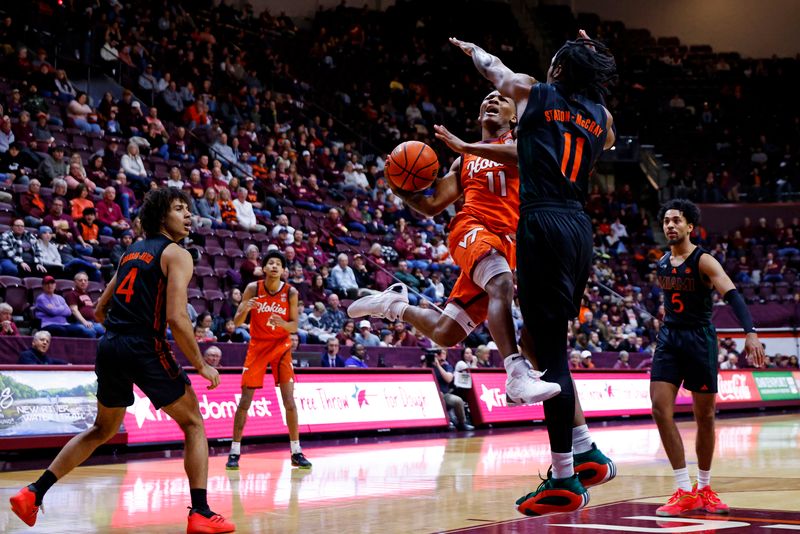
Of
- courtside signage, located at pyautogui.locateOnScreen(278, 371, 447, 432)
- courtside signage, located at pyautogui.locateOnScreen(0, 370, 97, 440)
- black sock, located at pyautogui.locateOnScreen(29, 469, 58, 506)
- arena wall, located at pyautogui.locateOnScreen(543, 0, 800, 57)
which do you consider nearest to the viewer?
black sock, located at pyautogui.locateOnScreen(29, 469, 58, 506)

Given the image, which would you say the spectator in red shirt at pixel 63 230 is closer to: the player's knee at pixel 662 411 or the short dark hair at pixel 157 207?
the short dark hair at pixel 157 207

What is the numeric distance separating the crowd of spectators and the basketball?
6.79 meters

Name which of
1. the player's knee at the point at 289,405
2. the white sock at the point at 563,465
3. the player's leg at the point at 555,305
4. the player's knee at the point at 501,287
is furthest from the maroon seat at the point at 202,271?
the white sock at the point at 563,465

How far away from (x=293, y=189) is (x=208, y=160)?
2.10m

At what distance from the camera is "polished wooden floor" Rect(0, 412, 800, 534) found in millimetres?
6207

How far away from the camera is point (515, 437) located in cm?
1427

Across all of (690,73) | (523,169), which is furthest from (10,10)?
(690,73)

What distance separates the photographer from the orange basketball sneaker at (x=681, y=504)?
6.46 metres

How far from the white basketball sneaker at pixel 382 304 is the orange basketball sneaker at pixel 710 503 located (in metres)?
2.53

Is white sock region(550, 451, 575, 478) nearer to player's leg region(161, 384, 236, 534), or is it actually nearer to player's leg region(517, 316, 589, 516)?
player's leg region(517, 316, 589, 516)

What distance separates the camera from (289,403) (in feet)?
33.6

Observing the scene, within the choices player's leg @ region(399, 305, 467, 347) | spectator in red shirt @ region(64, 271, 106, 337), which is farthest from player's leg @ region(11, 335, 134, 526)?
spectator in red shirt @ region(64, 271, 106, 337)

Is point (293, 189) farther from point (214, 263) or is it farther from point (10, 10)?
point (10, 10)

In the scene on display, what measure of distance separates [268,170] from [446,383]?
22.6ft
